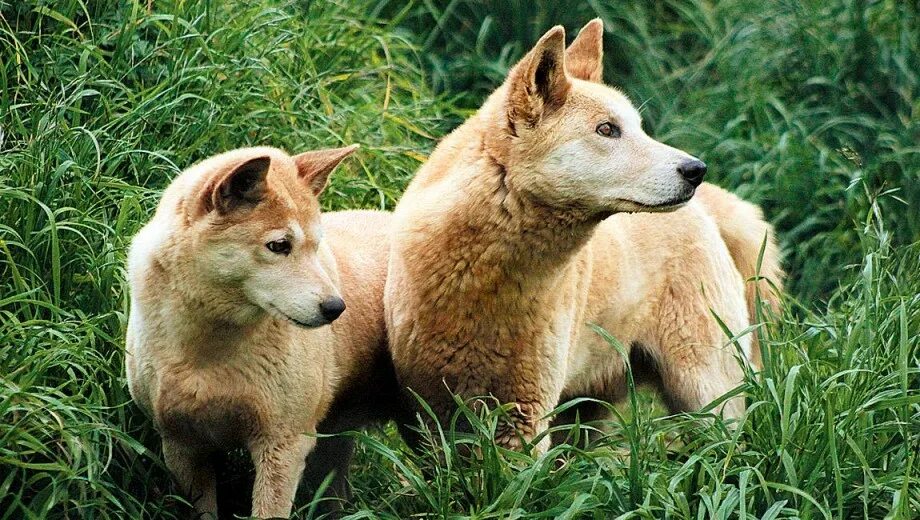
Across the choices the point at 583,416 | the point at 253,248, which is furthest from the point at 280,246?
the point at 583,416

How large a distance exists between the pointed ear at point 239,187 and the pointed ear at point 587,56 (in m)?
1.50

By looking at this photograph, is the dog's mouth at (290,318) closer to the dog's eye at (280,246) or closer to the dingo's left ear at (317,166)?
the dog's eye at (280,246)

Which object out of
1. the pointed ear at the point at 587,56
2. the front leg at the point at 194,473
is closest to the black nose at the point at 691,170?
the pointed ear at the point at 587,56

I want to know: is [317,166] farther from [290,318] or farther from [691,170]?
[691,170]

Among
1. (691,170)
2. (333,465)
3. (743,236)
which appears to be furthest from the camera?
(743,236)

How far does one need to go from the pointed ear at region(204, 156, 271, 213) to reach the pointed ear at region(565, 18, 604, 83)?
4.91 feet

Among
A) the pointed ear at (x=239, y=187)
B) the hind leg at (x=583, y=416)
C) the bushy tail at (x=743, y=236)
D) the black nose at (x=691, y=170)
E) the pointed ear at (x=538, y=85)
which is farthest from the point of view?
the bushy tail at (x=743, y=236)

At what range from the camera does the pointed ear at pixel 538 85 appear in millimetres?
4844

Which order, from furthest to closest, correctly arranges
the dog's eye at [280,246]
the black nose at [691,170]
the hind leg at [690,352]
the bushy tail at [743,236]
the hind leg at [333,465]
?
the bushy tail at [743,236], the hind leg at [690,352], the hind leg at [333,465], the black nose at [691,170], the dog's eye at [280,246]

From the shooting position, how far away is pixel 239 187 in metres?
4.41

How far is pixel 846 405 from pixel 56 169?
3.03 m

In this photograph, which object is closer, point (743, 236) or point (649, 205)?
point (649, 205)

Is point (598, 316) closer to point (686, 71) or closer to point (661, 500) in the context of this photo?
point (661, 500)

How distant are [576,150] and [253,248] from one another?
118 centimetres
